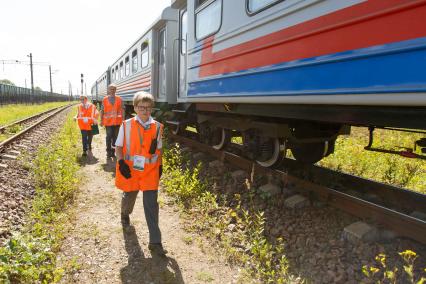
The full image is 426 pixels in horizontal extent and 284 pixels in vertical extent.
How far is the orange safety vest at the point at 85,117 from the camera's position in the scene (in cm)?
852

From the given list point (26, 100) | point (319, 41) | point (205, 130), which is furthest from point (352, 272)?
point (26, 100)

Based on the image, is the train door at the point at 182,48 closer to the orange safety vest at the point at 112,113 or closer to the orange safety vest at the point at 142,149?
the orange safety vest at the point at 112,113

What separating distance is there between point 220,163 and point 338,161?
218cm

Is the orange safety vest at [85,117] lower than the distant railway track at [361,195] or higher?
higher

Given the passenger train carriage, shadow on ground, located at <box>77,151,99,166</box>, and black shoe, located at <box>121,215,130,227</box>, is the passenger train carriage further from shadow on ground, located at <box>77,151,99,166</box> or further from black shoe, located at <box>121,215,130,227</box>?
shadow on ground, located at <box>77,151,99,166</box>

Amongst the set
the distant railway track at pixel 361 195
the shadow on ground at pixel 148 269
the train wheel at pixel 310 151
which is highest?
the train wheel at pixel 310 151

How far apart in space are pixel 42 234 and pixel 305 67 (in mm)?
3252

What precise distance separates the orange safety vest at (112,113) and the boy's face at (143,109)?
4376 millimetres

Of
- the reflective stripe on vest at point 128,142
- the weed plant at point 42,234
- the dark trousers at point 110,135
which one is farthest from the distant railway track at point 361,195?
the dark trousers at point 110,135

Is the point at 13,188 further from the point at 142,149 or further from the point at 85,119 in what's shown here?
the point at 85,119

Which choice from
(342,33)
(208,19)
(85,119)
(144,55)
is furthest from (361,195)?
(144,55)

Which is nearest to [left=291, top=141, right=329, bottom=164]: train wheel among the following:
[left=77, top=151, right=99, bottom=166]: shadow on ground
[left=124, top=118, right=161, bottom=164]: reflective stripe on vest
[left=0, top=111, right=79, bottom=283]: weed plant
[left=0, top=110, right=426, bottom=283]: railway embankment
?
[left=0, top=110, right=426, bottom=283]: railway embankment

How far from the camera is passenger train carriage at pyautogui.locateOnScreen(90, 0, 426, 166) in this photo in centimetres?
245

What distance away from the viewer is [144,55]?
33.5 feet
